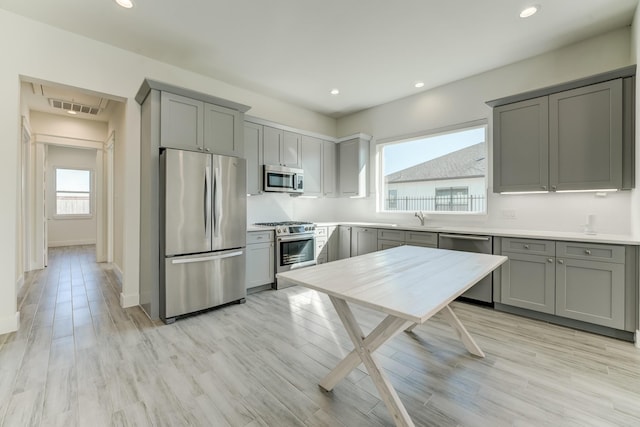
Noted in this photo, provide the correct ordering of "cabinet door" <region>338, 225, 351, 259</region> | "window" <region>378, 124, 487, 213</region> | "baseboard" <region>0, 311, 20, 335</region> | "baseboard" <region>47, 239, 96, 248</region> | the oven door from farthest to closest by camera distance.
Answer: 1. "baseboard" <region>47, 239, 96, 248</region>
2. "cabinet door" <region>338, 225, 351, 259</region>
3. the oven door
4. "window" <region>378, 124, 487, 213</region>
5. "baseboard" <region>0, 311, 20, 335</region>

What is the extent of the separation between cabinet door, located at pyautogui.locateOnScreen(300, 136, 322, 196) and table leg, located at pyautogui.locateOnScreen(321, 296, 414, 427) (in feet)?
11.2

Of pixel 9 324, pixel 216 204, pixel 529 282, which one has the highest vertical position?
pixel 216 204

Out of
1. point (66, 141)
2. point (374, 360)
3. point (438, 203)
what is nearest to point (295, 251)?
point (438, 203)

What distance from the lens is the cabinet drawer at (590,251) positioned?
8.12 ft

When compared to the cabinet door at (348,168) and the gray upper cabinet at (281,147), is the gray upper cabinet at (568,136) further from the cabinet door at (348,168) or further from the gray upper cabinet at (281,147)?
the gray upper cabinet at (281,147)

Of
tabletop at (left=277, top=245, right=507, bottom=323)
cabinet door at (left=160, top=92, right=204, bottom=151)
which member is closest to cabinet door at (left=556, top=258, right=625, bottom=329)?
tabletop at (left=277, top=245, right=507, bottom=323)

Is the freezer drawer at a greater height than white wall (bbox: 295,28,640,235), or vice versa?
white wall (bbox: 295,28,640,235)

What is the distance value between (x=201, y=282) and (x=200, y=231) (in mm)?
582

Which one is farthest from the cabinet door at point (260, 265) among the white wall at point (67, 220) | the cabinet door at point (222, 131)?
the white wall at point (67, 220)

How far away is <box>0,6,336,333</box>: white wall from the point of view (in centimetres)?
261

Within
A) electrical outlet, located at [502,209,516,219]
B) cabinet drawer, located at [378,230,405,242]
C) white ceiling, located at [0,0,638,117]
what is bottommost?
cabinet drawer, located at [378,230,405,242]

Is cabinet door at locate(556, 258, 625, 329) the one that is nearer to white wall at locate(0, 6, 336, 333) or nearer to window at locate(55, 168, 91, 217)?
white wall at locate(0, 6, 336, 333)

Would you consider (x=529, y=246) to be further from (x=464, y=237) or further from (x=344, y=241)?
(x=344, y=241)

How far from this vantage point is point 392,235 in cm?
414
